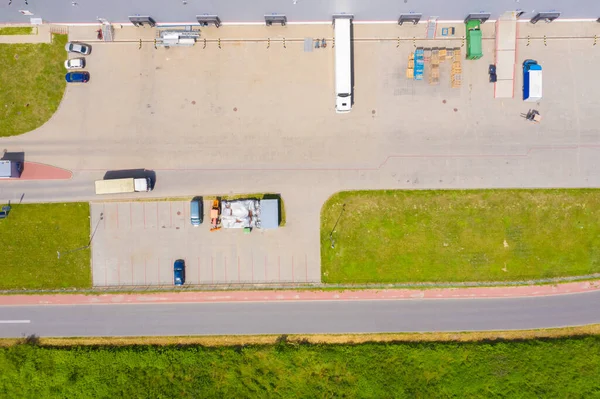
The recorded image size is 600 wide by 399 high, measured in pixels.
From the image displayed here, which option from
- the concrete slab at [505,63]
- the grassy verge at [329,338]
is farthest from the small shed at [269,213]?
the concrete slab at [505,63]

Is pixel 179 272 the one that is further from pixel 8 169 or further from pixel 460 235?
pixel 460 235

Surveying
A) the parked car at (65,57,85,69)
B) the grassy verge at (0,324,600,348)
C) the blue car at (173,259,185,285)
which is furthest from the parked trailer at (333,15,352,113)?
the parked car at (65,57,85,69)

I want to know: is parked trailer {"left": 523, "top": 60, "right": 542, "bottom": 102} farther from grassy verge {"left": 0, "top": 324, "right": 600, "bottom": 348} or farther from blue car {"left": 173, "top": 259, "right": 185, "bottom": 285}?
blue car {"left": 173, "top": 259, "right": 185, "bottom": 285}

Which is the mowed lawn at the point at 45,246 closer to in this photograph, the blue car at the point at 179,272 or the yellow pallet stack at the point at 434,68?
the blue car at the point at 179,272

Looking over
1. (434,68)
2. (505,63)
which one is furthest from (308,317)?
(505,63)

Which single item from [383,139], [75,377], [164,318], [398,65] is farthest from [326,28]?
[75,377]

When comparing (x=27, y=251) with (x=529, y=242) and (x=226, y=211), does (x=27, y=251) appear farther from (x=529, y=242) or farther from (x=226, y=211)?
(x=529, y=242)
